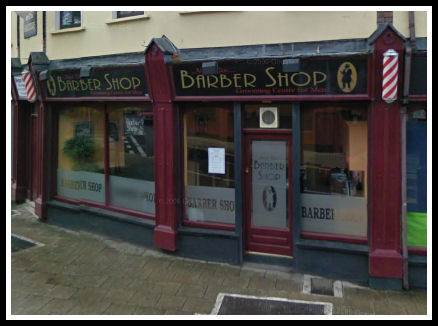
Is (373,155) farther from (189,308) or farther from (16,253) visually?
(16,253)

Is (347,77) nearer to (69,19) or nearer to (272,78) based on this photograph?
(272,78)

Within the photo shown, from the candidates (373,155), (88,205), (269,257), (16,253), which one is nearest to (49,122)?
(88,205)

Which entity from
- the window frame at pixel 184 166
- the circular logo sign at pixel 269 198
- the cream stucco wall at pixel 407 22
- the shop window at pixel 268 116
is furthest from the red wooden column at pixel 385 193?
the window frame at pixel 184 166

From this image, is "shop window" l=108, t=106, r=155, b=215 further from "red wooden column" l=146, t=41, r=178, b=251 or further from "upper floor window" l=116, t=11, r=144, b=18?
"upper floor window" l=116, t=11, r=144, b=18

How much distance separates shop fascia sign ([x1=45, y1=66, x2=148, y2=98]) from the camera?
8.10 meters

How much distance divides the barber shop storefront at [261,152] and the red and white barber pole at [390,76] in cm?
4

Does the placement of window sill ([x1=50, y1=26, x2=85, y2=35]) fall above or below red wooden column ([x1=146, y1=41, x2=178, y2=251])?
above

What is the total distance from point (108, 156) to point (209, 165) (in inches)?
98.4

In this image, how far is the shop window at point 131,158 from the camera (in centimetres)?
866

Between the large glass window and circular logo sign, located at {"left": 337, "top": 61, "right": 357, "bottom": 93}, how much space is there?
11.5ft

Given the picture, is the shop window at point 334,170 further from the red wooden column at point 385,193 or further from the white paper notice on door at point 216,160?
the white paper notice on door at point 216,160

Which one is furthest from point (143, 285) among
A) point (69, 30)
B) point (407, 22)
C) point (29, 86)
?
point (29, 86)

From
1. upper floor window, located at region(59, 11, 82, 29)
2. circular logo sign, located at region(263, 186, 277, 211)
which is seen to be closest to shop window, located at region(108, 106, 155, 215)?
upper floor window, located at region(59, 11, 82, 29)

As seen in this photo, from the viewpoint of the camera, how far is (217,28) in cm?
750
